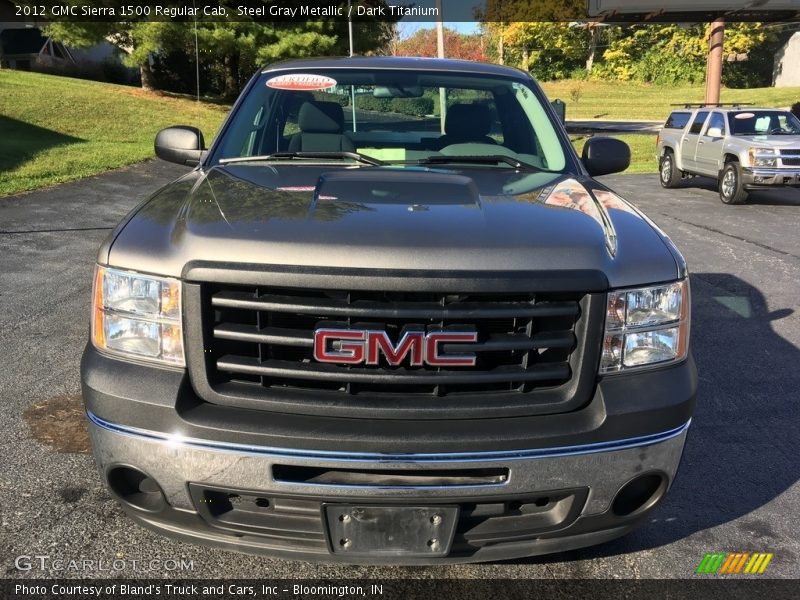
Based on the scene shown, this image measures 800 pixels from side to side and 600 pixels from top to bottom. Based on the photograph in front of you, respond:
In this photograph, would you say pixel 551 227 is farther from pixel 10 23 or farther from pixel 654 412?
pixel 10 23

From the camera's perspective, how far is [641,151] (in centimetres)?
2277

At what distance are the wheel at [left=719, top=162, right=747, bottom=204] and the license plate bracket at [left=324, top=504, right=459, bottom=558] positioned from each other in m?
12.1

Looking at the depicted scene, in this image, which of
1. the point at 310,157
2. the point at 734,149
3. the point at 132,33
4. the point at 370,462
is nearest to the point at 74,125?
the point at 132,33

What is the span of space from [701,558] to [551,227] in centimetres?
148

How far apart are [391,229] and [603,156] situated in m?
1.98

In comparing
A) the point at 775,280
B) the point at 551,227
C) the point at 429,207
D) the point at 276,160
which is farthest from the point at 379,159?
the point at 775,280

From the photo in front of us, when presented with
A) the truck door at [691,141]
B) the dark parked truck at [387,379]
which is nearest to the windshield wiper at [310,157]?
the dark parked truck at [387,379]

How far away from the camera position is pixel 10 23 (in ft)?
131

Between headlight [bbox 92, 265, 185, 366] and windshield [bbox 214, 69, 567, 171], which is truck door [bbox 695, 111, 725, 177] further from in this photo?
headlight [bbox 92, 265, 185, 366]

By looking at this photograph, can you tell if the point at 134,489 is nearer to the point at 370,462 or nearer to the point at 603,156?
the point at 370,462

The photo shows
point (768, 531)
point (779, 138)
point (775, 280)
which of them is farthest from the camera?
point (779, 138)

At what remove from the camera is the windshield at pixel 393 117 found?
360 centimetres

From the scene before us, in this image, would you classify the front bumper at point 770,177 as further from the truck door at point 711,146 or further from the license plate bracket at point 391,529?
the license plate bracket at point 391,529

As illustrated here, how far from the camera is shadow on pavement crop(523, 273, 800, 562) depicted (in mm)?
2957
